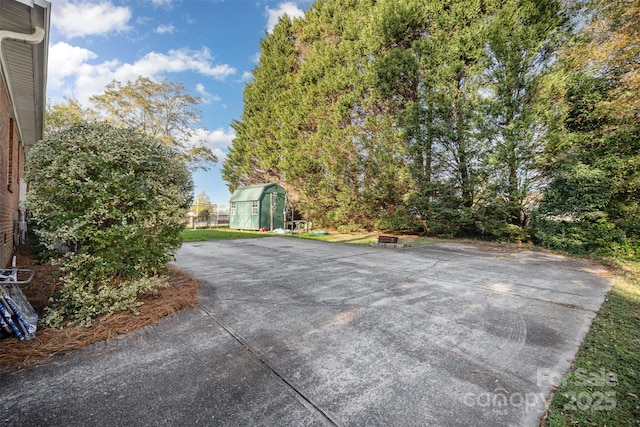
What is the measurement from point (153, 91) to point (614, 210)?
25.8 meters

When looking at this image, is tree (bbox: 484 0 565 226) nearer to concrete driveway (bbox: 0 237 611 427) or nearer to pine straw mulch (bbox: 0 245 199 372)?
concrete driveway (bbox: 0 237 611 427)

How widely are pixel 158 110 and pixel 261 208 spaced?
470 inches

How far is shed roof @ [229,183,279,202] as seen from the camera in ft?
57.2

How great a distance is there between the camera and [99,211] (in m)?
2.81

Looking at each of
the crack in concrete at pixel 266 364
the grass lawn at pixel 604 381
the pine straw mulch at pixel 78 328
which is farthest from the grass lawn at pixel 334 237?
the crack in concrete at pixel 266 364

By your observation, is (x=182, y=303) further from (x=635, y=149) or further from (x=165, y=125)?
(x=165, y=125)

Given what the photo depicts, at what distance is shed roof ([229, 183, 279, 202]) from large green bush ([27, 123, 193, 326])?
1411 centimetres

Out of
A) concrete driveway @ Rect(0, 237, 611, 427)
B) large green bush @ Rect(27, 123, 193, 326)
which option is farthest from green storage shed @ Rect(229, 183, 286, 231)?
large green bush @ Rect(27, 123, 193, 326)

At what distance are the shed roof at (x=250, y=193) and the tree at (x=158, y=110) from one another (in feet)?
18.9

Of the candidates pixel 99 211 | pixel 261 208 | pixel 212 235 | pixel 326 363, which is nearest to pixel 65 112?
pixel 261 208

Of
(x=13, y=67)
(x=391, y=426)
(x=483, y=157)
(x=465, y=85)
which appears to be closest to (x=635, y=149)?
(x=483, y=157)

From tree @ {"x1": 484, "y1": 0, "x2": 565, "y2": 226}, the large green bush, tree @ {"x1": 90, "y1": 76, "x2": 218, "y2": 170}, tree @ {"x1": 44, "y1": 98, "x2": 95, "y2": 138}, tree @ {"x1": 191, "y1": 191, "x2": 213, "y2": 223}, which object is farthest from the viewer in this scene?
tree @ {"x1": 191, "y1": 191, "x2": 213, "y2": 223}

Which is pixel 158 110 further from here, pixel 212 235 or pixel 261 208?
pixel 212 235

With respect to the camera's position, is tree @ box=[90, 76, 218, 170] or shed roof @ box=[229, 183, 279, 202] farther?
tree @ box=[90, 76, 218, 170]
